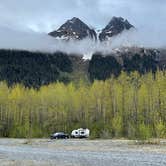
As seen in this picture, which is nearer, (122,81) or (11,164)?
(11,164)

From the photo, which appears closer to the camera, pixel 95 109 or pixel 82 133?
pixel 82 133

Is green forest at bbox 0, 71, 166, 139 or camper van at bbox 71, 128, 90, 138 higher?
green forest at bbox 0, 71, 166, 139

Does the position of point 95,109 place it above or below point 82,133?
above

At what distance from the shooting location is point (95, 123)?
374 feet

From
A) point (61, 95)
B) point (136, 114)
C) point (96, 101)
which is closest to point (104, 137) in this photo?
point (136, 114)

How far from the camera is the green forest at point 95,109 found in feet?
339

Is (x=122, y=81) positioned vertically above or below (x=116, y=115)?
above

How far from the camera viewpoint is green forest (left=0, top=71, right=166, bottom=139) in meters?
103

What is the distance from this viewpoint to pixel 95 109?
11919cm

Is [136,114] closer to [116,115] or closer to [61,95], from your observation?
[116,115]

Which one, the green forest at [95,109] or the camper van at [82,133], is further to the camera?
the camper van at [82,133]

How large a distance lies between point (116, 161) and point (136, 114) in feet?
206

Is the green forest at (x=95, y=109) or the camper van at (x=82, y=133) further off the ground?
the green forest at (x=95, y=109)

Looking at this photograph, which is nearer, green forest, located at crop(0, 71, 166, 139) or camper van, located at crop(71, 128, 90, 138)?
green forest, located at crop(0, 71, 166, 139)
